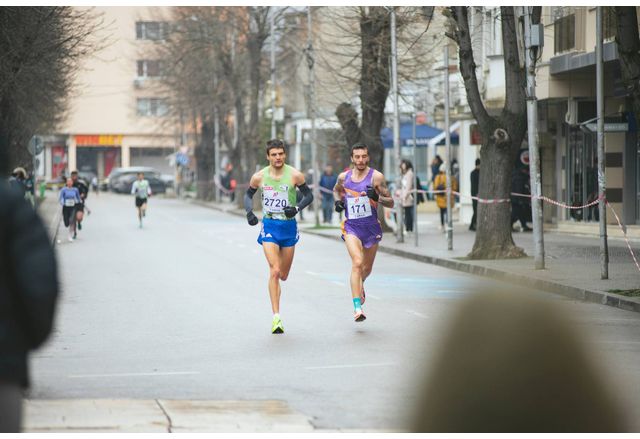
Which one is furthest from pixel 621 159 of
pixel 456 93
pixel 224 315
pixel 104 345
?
pixel 104 345

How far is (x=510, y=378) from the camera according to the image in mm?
2494

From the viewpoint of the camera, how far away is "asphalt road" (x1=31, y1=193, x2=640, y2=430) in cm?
862

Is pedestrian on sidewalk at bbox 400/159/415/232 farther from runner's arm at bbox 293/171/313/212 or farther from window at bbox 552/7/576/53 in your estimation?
runner's arm at bbox 293/171/313/212

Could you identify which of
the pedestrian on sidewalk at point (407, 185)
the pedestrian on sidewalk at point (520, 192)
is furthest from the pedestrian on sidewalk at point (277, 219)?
the pedestrian on sidewalk at point (520, 192)

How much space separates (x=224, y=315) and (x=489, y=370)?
1231 centimetres

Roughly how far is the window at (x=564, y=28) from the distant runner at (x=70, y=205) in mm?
12495

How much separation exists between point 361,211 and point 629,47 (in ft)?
14.9

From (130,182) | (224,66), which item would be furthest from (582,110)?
(130,182)

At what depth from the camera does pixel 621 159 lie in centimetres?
3073

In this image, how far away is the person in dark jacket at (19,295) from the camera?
4.10 metres

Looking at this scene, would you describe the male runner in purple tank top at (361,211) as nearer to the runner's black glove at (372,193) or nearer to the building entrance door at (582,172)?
the runner's black glove at (372,193)

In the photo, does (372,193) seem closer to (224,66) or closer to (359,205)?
(359,205)
